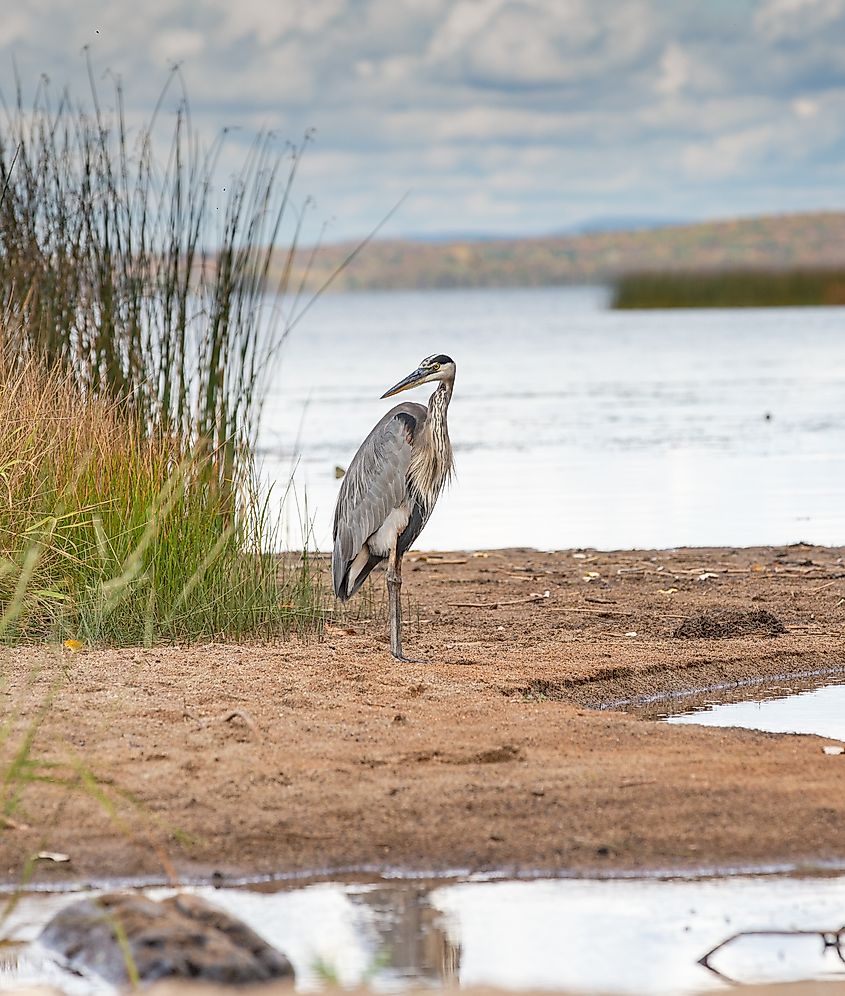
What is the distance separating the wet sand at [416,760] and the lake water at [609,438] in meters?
1.12

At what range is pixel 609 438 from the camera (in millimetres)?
19359

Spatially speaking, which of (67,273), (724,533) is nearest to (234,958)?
(67,273)

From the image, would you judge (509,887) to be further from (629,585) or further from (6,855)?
(629,585)

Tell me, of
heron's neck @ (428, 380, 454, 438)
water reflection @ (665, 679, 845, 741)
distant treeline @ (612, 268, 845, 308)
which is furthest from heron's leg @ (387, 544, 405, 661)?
distant treeline @ (612, 268, 845, 308)

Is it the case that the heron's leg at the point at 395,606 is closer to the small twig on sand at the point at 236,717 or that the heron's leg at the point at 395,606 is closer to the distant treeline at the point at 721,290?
the small twig on sand at the point at 236,717

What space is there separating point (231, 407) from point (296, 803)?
383 centimetres

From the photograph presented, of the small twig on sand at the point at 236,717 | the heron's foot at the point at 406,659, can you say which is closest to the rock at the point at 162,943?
the small twig on sand at the point at 236,717

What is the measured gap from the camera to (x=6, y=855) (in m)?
4.68

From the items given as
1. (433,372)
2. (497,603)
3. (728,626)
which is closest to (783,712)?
(728,626)

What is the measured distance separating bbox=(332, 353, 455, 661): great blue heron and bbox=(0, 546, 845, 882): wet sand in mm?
439

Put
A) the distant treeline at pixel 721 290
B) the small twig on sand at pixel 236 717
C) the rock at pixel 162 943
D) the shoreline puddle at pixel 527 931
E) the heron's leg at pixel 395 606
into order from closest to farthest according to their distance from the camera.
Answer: the rock at pixel 162 943, the shoreline puddle at pixel 527 931, the small twig on sand at pixel 236 717, the heron's leg at pixel 395 606, the distant treeline at pixel 721 290

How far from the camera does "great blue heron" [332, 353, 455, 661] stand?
25.8 ft

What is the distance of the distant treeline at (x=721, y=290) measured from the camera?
5194 cm

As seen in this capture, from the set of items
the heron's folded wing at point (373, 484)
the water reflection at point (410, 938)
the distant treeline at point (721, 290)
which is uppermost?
the distant treeline at point (721, 290)
